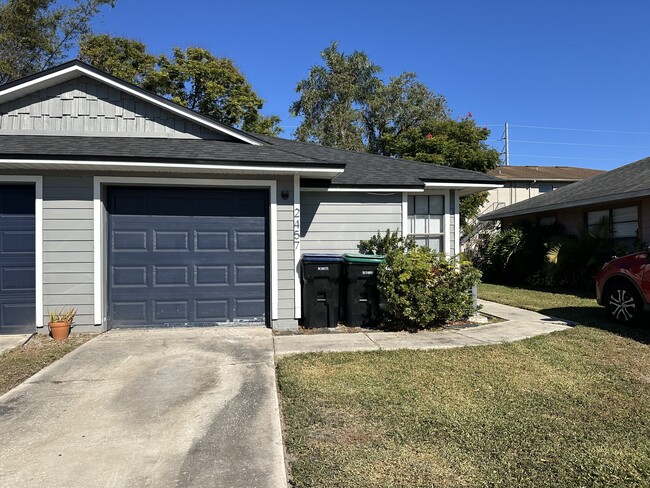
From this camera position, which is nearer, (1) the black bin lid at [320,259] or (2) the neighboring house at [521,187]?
(1) the black bin lid at [320,259]

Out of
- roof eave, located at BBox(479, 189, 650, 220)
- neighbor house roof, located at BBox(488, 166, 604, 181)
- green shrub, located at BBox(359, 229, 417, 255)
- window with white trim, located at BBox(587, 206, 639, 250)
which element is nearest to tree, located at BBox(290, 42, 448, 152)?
neighbor house roof, located at BBox(488, 166, 604, 181)

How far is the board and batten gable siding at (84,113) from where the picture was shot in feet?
24.7

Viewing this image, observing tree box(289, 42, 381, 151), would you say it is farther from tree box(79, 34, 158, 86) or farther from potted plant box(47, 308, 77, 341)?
potted plant box(47, 308, 77, 341)

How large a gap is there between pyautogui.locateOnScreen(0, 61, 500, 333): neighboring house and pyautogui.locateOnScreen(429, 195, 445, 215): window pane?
0.91 metres

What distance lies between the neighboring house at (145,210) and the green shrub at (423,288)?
1566 millimetres

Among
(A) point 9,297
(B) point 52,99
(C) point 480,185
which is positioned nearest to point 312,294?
(C) point 480,185

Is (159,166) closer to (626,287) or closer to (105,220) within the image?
(105,220)

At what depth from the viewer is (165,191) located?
7281 mm

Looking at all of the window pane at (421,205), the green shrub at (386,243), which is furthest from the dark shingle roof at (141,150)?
the window pane at (421,205)

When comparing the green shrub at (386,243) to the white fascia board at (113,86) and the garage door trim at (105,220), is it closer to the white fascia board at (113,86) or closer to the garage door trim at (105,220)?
the garage door trim at (105,220)

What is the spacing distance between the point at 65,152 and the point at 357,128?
77.0 feet

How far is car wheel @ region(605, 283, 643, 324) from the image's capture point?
7.03m

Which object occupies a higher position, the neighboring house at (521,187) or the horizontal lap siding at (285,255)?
the neighboring house at (521,187)

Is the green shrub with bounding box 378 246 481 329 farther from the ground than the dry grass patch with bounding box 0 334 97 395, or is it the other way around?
the green shrub with bounding box 378 246 481 329
